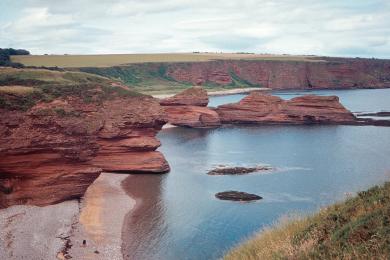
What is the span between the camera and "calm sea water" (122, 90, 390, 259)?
3159 centimetres

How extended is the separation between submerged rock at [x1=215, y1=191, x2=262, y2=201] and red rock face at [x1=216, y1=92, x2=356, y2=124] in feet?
170

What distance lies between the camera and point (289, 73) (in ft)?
625

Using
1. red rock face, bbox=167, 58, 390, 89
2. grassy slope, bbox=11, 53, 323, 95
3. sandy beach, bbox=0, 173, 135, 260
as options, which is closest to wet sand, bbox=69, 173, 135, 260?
sandy beach, bbox=0, 173, 135, 260

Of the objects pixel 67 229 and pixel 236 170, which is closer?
pixel 67 229

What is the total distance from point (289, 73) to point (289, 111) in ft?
330

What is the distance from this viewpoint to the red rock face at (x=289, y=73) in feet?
606

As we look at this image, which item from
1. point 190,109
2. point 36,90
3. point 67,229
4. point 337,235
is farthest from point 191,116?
point 337,235

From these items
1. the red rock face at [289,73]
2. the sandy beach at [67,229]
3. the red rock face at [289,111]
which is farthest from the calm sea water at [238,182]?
the red rock face at [289,73]

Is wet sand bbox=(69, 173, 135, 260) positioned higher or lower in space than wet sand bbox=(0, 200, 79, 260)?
lower

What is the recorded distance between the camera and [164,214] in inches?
1438

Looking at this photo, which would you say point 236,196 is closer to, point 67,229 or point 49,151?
point 67,229

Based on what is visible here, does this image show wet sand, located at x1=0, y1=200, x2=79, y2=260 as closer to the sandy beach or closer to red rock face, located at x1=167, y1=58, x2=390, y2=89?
the sandy beach

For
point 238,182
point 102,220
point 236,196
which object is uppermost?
point 102,220

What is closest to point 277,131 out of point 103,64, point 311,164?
point 311,164
